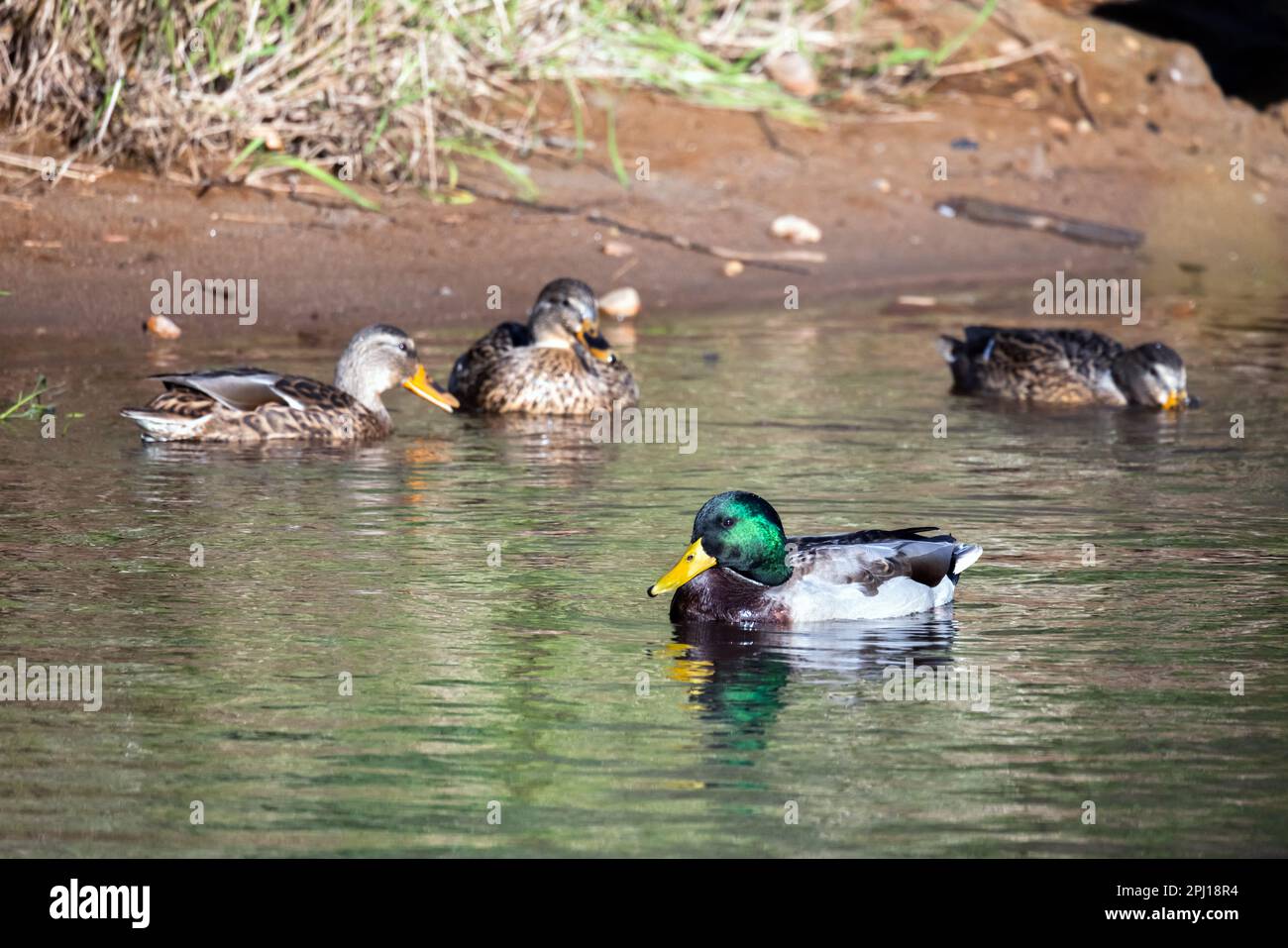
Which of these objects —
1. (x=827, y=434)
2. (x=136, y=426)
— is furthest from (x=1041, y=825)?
(x=136, y=426)

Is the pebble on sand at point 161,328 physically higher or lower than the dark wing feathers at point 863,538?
higher

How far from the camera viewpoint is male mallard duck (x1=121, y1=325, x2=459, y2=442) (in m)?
11.7

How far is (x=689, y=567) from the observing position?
8297mm

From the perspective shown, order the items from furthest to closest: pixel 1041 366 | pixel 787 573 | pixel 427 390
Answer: pixel 1041 366 → pixel 427 390 → pixel 787 573

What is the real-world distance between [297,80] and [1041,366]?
18.8 feet

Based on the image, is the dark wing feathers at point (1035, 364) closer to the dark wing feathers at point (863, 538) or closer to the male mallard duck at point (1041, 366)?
the male mallard duck at point (1041, 366)

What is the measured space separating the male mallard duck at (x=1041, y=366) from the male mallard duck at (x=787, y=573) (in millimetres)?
5565

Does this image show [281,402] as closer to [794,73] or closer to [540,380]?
[540,380]

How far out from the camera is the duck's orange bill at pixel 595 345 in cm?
1312

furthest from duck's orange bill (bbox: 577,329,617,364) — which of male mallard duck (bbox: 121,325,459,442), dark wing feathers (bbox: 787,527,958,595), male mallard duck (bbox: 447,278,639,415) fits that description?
dark wing feathers (bbox: 787,527,958,595)

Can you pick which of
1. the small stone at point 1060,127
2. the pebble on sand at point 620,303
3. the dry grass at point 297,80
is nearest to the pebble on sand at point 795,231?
the dry grass at point 297,80

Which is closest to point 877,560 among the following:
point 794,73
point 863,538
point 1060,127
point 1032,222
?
point 863,538

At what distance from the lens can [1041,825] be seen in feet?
20.6
